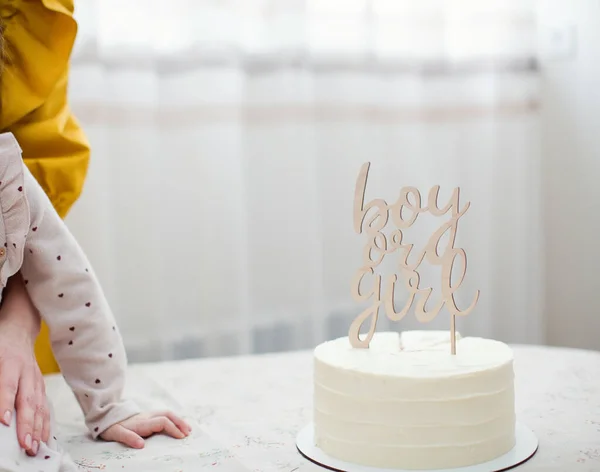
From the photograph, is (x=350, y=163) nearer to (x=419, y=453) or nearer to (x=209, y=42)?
(x=209, y=42)

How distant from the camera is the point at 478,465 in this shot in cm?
91

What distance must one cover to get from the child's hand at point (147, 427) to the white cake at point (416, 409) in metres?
0.19

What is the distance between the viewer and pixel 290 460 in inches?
37.0

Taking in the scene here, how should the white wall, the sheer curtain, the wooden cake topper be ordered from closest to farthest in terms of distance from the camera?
1. the wooden cake topper
2. the sheer curtain
3. the white wall

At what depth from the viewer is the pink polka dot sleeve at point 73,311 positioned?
3.31ft

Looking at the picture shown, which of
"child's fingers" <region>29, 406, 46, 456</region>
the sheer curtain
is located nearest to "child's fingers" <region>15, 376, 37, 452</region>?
"child's fingers" <region>29, 406, 46, 456</region>

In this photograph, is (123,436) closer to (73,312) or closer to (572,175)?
(73,312)

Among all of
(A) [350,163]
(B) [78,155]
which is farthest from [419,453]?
(A) [350,163]

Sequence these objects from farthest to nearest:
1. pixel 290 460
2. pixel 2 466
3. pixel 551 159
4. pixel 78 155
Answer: pixel 551 159 → pixel 78 155 → pixel 290 460 → pixel 2 466

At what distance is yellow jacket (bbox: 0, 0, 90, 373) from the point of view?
50.3 inches

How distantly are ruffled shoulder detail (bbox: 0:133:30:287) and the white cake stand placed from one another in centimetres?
41

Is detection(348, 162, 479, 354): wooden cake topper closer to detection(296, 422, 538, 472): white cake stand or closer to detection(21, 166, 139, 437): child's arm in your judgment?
detection(296, 422, 538, 472): white cake stand

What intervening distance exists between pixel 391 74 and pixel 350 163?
252mm

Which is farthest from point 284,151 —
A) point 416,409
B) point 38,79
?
point 416,409
